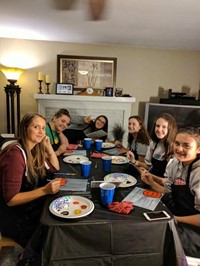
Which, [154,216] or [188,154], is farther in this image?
[188,154]

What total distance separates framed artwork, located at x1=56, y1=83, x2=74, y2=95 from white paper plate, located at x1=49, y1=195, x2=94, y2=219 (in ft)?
9.34

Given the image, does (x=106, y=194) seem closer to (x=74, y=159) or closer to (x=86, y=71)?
(x=74, y=159)

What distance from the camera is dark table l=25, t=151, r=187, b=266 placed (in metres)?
0.92

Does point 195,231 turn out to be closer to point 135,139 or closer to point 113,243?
point 113,243

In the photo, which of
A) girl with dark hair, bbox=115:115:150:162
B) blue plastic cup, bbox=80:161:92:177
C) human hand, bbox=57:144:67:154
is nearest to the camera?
blue plastic cup, bbox=80:161:92:177

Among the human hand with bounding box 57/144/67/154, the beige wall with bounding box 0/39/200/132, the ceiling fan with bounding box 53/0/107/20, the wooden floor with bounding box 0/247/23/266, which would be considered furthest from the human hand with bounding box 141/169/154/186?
the beige wall with bounding box 0/39/200/132

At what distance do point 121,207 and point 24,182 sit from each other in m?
0.60

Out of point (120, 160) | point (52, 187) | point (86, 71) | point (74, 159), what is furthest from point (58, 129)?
point (86, 71)

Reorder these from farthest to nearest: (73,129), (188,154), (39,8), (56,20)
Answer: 1. (73,129)
2. (56,20)
3. (39,8)
4. (188,154)

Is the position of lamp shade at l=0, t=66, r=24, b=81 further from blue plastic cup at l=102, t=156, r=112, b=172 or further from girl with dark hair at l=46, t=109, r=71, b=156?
blue plastic cup at l=102, t=156, r=112, b=172

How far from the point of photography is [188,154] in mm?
1271

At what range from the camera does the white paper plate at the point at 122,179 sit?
1.36 m

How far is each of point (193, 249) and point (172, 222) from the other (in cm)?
30

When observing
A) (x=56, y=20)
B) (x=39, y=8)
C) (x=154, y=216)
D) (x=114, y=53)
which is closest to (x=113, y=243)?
(x=154, y=216)
